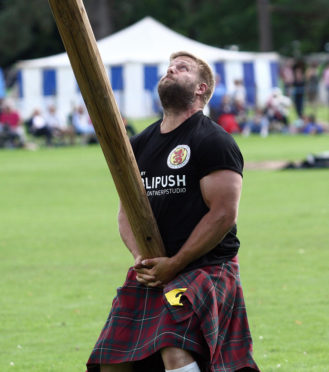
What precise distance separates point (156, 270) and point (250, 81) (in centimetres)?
2939

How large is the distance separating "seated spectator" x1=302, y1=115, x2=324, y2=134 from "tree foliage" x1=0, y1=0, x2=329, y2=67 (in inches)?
814

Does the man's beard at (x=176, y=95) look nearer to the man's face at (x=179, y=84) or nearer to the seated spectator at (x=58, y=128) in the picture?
the man's face at (x=179, y=84)

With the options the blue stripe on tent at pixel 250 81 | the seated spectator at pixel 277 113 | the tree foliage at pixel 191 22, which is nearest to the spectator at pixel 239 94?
the blue stripe on tent at pixel 250 81

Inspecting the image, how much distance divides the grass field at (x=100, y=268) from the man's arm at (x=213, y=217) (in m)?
1.85

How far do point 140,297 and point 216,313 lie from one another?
0.34 m

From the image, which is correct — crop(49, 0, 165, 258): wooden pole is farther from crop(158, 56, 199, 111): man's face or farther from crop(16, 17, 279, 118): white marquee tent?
crop(16, 17, 279, 118): white marquee tent

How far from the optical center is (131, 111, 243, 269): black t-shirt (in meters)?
3.56

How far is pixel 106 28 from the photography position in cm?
4828

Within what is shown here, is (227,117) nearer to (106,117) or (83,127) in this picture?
(83,127)

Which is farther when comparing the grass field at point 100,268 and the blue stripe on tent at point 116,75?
the blue stripe on tent at point 116,75

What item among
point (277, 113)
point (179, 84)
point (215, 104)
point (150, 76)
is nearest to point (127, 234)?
point (179, 84)

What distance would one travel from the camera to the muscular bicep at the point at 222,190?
3.54 metres

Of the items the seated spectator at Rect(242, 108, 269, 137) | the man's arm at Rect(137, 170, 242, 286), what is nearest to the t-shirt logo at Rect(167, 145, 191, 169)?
the man's arm at Rect(137, 170, 242, 286)

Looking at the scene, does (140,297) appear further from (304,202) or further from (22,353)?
(304,202)
